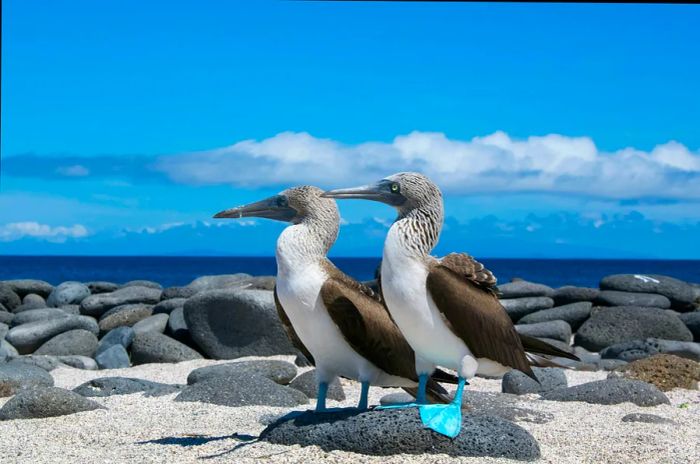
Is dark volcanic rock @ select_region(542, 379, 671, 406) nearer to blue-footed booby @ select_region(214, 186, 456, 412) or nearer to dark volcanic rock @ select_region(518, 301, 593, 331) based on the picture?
blue-footed booby @ select_region(214, 186, 456, 412)

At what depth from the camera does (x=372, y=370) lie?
20.1ft

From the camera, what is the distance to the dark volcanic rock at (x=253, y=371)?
1059 centimetres

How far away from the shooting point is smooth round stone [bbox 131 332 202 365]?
44.6 feet

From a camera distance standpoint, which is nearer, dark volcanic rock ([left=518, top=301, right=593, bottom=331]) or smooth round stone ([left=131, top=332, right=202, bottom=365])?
smooth round stone ([left=131, top=332, right=202, bottom=365])

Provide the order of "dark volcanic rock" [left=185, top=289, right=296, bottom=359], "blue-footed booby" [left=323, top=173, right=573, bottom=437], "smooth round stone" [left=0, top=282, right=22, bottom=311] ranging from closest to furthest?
"blue-footed booby" [left=323, top=173, right=573, bottom=437], "dark volcanic rock" [left=185, top=289, right=296, bottom=359], "smooth round stone" [left=0, top=282, right=22, bottom=311]

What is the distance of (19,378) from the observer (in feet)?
35.3

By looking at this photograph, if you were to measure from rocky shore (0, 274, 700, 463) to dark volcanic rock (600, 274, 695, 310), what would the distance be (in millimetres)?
31

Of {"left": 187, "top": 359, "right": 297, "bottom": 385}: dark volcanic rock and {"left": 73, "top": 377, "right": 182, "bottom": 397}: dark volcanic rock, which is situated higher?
{"left": 187, "top": 359, "right": 297, "bottom": 385}: dark volcanic rock

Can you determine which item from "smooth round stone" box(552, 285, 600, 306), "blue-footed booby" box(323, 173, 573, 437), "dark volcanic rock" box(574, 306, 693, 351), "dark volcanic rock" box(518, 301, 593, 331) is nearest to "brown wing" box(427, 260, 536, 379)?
"blue-footed booby" box(323, 173, 573, 437)

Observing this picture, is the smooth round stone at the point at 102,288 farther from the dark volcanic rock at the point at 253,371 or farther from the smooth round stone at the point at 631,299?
the dark volcanic rock at the point at 253,371

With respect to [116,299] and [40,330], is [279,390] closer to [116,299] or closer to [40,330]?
[40,330]

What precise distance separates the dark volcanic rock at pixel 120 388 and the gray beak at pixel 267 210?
13.2 feet

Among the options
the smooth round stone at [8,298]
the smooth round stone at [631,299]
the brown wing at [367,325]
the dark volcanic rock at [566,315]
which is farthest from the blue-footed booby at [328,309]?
the smooth round stone at [8,298]

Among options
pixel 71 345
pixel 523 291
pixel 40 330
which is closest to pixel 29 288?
pixel 40 330
